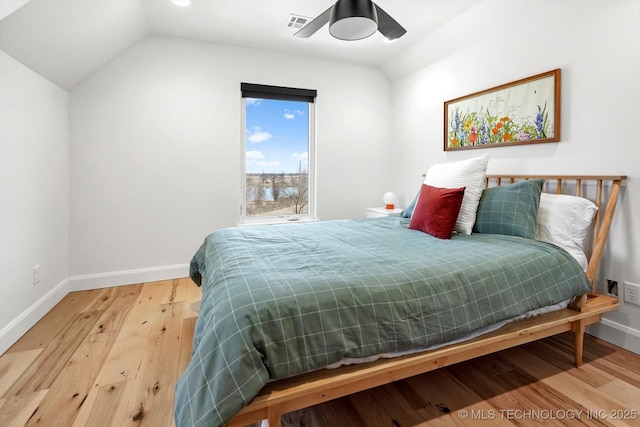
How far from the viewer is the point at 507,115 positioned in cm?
267

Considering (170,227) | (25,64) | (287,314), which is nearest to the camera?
(287,314)

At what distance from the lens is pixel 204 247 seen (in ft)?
7.47

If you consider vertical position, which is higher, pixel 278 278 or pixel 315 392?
pixel 278 278

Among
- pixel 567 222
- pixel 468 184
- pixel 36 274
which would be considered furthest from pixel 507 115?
pixel 36 274

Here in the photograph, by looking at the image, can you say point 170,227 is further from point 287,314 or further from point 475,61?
point 475,61

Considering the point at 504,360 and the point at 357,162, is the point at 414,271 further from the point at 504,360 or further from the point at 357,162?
the point at 357,162

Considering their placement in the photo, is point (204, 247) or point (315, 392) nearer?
point (315, 392)

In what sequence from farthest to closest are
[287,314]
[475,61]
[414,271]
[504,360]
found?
[475,61] < [504,360] < [414,271] < [287,314]

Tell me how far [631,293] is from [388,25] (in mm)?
2237

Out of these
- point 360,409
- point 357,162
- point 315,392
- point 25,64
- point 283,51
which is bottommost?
point 360,409

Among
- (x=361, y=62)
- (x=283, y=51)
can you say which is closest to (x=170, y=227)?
(x=283, y=51)

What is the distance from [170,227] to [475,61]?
335 centimetres

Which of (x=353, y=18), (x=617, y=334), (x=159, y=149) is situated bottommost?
(x=617, y=334)

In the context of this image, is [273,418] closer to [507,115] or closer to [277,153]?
[507,115]
